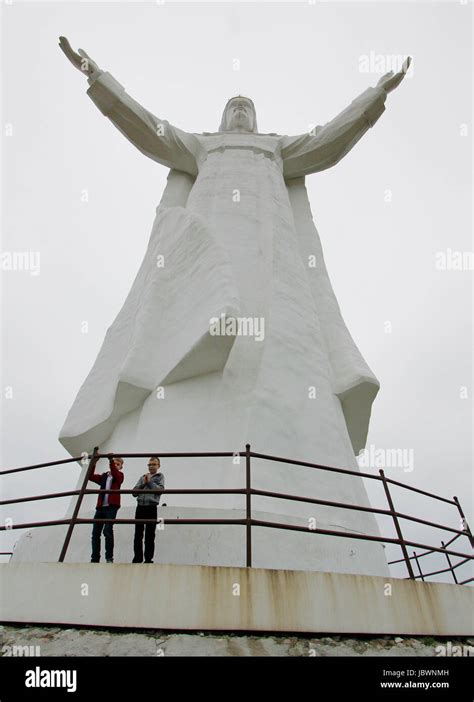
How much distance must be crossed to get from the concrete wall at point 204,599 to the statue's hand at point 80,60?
895 cm

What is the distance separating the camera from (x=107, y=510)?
16.3 feet

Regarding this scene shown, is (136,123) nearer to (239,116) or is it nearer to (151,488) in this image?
(239,116)

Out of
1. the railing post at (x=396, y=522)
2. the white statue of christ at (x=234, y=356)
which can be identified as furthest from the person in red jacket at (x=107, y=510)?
the railing post at (x=396, y=522)

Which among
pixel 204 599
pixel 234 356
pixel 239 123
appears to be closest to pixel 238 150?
pixel 239 123

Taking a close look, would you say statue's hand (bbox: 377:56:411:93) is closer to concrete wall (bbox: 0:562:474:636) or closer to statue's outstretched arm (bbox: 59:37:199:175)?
statue's outstretched arm (bbox: 59:37:199:175)

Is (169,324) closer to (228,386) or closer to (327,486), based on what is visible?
(228,386)

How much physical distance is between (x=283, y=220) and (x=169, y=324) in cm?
358

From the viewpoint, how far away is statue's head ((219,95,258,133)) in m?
12.5

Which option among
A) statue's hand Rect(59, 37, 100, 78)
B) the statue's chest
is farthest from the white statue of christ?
the statue's chest

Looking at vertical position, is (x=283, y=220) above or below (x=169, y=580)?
above

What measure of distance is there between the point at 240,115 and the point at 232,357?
7.97 m

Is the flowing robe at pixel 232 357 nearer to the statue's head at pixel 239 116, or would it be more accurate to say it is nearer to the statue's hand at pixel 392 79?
the statue's hand at pixel 392 79
